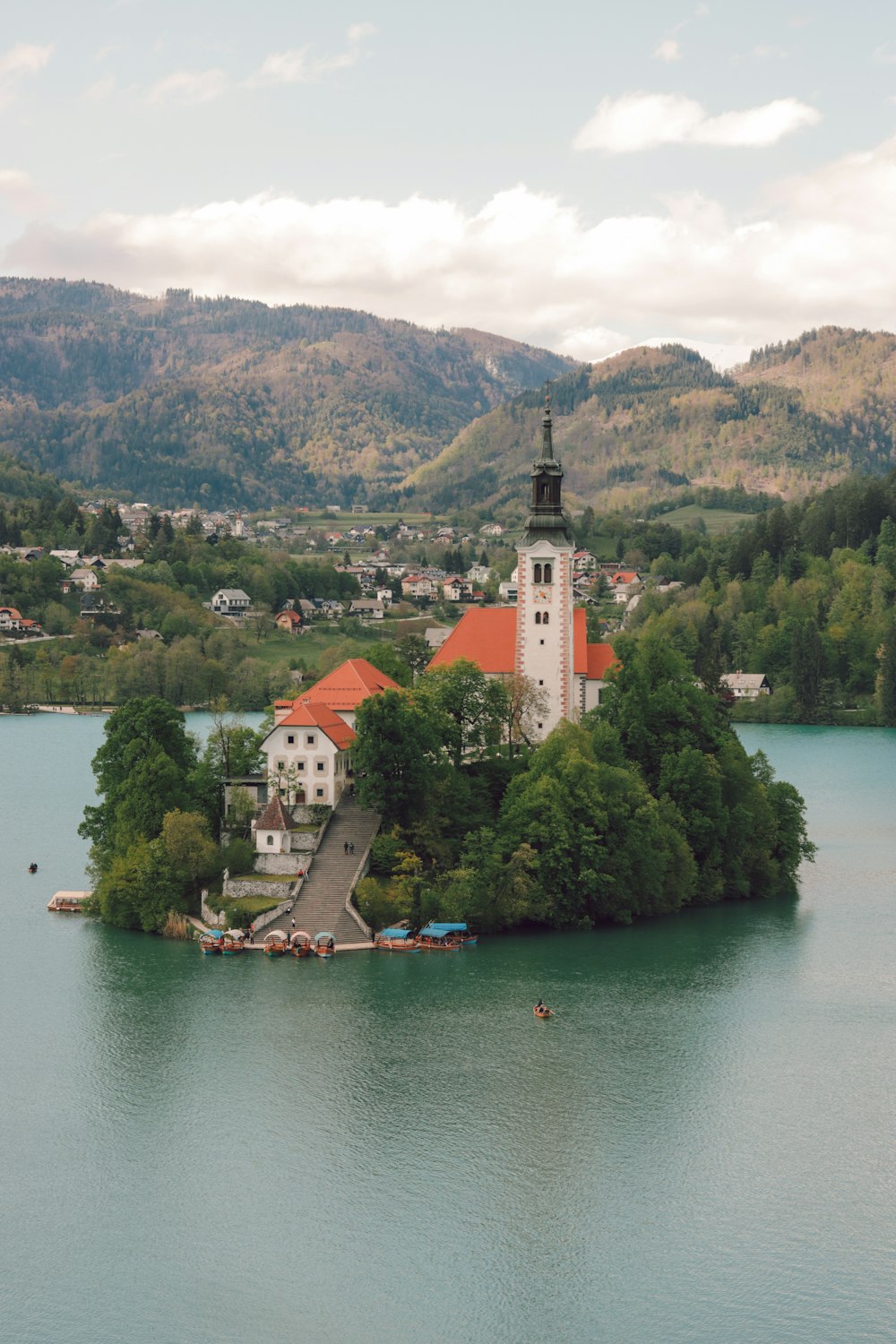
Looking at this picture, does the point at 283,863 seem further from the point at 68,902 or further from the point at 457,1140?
the point at 457,1140

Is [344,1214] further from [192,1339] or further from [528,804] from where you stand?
[528,804]

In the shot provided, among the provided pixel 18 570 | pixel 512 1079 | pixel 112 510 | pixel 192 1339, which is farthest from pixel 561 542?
pixel 112 510

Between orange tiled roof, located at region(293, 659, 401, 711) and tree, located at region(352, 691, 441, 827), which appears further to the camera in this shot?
orange tiled roof, located at region(293, 659, 401, 711)

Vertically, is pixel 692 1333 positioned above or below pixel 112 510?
below

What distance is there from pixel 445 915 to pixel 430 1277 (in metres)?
22.6

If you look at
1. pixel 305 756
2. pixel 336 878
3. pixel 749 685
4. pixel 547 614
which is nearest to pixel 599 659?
pixel 547 614

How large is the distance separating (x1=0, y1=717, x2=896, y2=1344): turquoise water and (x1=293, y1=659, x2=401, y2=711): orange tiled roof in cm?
1349

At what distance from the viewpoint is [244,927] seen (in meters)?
54.5

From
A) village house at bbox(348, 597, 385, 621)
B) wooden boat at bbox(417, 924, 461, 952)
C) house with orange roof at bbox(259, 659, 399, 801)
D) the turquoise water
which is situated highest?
village house at bbox(348, 597, 385, 621)

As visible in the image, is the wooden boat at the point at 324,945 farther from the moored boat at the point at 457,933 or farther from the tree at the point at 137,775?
the tree at the point at 137,775

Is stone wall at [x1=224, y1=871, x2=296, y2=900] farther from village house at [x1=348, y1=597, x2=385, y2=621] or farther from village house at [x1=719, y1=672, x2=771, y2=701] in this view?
village house at [x1=348, y1=597, x2=385, y2=621]

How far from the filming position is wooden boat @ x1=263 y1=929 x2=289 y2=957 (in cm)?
5284

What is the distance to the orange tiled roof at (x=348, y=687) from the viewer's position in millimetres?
65000

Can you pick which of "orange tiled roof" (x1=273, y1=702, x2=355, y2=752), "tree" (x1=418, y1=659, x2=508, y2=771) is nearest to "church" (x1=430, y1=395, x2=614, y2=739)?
"tree" (x1=418, y1=659, x2=508, y2=771)
